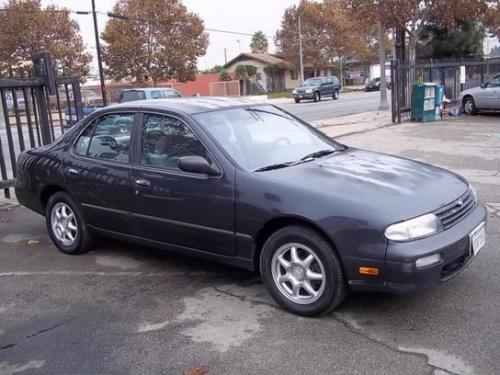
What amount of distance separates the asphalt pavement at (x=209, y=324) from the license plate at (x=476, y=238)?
420mm

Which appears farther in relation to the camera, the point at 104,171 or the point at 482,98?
the point at 482,98

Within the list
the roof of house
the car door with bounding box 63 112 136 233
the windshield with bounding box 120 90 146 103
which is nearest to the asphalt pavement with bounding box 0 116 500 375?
the car door with bounding box 63 112 136 233

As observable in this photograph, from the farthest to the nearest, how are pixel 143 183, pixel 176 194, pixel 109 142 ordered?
1. pixel 109 142
2. pixel 143 183
3. pixel 176 194

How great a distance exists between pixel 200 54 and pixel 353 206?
138 feet

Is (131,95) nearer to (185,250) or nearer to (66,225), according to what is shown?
(66,225)

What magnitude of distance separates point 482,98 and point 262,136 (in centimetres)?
1526

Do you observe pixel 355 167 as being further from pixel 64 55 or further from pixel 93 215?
pixel 64 55

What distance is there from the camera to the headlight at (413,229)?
141 inches

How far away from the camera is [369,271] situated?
3646mm

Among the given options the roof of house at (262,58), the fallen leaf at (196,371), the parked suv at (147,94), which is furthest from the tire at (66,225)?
the roof of house at (262,58)

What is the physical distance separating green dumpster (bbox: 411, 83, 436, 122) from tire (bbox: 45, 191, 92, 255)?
1336cm

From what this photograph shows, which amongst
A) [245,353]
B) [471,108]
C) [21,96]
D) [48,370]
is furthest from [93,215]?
[471,108]

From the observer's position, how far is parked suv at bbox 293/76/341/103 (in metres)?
37.4

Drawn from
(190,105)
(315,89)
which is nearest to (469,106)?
(190,105)
